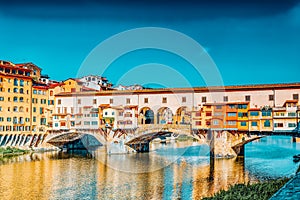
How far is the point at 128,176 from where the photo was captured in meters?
29.7

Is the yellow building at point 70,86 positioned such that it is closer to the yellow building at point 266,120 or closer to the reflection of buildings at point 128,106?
the reflection of buildings at point 128,106

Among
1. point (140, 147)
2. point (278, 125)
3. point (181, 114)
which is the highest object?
point (181, 114)

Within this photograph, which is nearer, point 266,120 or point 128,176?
point 128,176

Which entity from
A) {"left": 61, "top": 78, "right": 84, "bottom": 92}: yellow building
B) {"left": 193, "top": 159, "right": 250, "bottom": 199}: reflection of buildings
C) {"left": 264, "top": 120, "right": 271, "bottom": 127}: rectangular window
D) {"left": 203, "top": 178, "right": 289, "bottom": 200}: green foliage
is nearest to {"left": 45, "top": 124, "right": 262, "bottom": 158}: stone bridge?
{"left": 264, "top": 120, "right": 271, "bottom": 127}: rectangular window

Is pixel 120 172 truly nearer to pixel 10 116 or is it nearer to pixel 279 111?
pixel 279 111

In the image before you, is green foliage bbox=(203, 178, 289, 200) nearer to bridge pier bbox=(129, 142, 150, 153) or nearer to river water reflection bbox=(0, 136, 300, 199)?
river water reflection bbox=(0, 136, 300, 199)

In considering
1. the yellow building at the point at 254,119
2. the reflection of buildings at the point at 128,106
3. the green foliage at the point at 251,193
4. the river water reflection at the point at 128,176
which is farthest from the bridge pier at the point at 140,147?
the green foliage at the point at 251,193

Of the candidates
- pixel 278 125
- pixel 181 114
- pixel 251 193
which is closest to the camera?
pixel 251 193

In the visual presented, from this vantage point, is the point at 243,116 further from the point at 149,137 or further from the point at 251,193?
the point at 251,193

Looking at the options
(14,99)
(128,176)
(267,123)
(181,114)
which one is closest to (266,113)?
(267,123)

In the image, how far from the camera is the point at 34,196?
2241 centimetres

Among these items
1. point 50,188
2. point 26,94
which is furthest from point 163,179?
point 26,94

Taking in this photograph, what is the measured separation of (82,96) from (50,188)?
1134 inches

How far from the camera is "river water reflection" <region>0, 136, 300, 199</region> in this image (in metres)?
23.4
